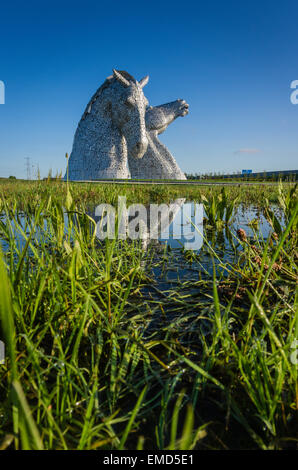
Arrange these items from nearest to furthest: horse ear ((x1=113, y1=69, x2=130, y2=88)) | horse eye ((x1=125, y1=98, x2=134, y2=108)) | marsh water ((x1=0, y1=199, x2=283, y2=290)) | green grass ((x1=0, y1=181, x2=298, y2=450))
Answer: green grass ((x1=0, y1=181, x2=298, y2=450)) → marsh water ((x1=0, y1=199, x2=283, y2=290)) → horse ear ((x1=113, y1=69, x2=130, y2=88)) → horse eye ((x1=125, y1=98, x2=134, y2=108))

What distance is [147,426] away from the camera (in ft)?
1.98

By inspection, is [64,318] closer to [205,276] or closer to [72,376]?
[72,376]

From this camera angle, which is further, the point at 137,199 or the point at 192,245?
the point at 137,199

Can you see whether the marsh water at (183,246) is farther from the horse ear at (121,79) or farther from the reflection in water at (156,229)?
the horse ear at (121,79)

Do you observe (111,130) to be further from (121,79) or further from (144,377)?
(144,377)

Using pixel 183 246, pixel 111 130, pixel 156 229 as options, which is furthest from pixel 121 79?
pixel 183 246

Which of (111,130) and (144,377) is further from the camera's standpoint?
(111,130)

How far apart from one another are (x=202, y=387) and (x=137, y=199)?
16.2 ft

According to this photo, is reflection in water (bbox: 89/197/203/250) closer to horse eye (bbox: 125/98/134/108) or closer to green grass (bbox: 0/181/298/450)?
green grass (bbox: 0/181/298/450)

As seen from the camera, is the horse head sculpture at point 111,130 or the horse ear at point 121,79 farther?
the horse head sculpture at point 111,130

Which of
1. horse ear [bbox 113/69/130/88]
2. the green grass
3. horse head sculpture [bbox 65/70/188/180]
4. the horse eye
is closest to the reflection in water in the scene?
the green grass

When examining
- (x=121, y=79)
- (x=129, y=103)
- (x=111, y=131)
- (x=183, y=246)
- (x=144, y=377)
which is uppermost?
(x=121, y=79)

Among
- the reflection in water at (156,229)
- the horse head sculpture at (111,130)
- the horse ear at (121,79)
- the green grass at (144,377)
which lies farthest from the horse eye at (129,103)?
the green grass at (144,377)
